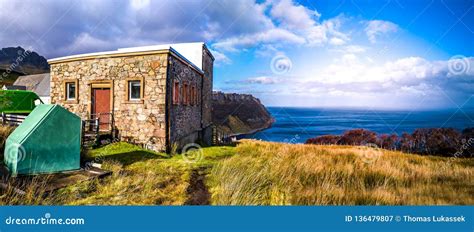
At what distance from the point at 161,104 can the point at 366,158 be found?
25.0ft

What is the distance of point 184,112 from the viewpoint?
11.5 metres

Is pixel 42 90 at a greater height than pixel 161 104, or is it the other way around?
pixel 42 90

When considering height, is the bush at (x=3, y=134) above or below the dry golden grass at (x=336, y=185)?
above

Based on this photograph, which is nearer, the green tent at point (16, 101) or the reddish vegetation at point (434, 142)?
the reddish vegetation at point (434, 142)

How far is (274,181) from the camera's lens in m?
4.88

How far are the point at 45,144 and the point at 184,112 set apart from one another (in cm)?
665

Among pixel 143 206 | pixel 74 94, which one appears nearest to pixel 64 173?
pixel 143 206

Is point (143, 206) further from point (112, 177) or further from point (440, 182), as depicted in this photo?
point (440, 182)

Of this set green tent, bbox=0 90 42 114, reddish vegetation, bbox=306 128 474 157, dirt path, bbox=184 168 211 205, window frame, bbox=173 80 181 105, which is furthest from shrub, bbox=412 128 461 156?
green tent, bbox=0 90 42 114

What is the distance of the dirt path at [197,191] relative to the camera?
4.22 metres

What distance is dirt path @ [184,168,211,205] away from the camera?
13.8 feet

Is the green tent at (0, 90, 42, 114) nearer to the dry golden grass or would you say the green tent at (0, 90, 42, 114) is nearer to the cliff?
the dry golden grass

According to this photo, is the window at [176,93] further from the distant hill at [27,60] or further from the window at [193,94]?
the distant hill at [27,60]

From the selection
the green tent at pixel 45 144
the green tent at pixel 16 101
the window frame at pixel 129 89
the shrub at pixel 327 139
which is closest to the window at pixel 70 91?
the window frame at pixel 129 89
